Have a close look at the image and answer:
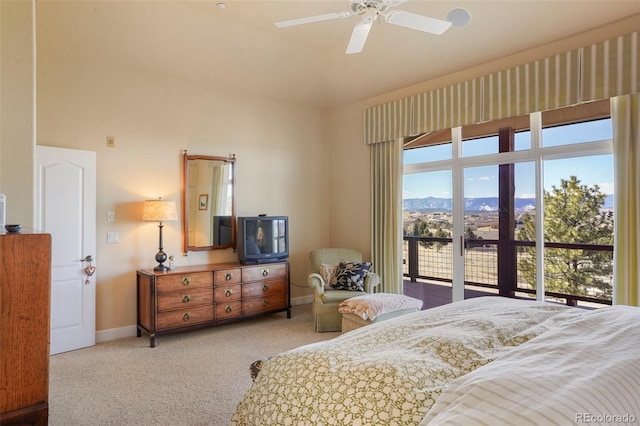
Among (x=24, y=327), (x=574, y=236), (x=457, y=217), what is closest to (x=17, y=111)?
(x=24, y=327)

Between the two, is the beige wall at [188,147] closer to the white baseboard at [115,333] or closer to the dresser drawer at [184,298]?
the white baseboard at [115,333]

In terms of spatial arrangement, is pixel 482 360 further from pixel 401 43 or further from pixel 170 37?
pixel 170 37

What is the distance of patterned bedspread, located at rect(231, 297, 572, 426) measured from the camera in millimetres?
1225

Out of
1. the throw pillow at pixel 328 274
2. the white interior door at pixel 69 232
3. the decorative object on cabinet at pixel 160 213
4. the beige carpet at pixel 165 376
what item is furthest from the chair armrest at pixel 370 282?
the white interior door at pixel 69 232

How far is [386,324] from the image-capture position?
2.00 meters

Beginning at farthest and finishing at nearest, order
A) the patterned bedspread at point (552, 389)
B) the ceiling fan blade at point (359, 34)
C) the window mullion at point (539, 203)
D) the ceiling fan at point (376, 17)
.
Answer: the window mullion at point (539, 203) < the ceiling fan blade at point (359, 34) < the ceiling fan at point (376, 17) < the patterned bedspread at point (552, 389)

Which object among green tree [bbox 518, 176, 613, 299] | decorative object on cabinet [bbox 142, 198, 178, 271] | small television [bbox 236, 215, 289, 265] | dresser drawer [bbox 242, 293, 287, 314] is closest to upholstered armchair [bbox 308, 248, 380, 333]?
small television [bbox 236, 215, 289, 265]

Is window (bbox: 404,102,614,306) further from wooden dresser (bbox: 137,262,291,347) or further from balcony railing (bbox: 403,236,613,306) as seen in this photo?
wooden dresser (bbox: 137,262,291,347)

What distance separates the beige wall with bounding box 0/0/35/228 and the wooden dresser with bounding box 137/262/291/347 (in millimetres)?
2128

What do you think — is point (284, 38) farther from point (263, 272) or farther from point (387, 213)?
point (263, 272)

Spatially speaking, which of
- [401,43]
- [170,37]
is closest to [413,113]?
[401,43]

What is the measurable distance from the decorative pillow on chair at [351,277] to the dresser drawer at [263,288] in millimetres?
700

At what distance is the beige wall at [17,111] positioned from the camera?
78.9 inches

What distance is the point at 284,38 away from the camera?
15.3 feet
